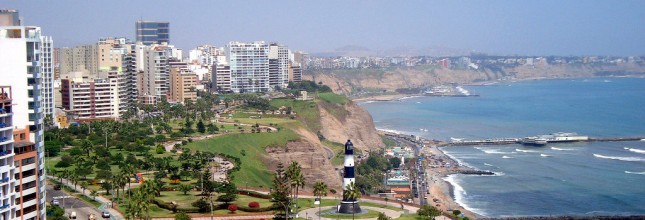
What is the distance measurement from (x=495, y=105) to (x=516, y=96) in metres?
28.9

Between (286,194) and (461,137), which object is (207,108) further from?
(286,194)

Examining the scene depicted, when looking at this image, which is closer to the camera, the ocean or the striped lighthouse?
the striped lighthouse

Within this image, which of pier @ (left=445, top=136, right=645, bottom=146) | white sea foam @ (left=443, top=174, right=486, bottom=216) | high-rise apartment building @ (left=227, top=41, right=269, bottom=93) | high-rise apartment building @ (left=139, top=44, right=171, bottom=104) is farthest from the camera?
high-rise apartment building @ (left=227, top=41, right=269, bottom=93)

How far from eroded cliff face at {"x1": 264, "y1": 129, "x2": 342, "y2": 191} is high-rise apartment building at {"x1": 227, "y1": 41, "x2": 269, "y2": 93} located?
161ft

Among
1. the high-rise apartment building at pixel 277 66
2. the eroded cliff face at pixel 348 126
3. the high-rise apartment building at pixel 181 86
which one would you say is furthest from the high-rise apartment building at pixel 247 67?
the high-rise apartment building at pixel 181 86

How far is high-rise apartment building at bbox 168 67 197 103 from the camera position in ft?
316

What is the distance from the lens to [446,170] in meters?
75.9

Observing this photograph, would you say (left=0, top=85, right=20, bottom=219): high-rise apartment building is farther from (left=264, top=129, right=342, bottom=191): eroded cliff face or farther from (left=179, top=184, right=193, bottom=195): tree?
(left=264, top=129, right=342, bottom=191): eroded cliff face

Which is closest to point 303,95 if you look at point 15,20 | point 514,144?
point 514,144

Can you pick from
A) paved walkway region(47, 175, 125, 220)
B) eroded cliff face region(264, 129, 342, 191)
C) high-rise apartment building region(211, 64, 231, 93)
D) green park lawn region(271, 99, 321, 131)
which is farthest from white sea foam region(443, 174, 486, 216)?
high-rise apartment building region(211, 64, 231, 93)

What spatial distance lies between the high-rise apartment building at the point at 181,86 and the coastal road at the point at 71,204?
52.2 metres

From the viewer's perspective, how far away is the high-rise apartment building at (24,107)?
28.0 meters

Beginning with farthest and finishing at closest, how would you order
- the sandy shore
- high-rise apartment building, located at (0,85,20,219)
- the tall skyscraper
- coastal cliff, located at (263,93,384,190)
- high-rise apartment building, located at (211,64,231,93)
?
1. the tall skyscraper
2. high-rise apartment building, located at (211,64,231,93)
3. coastal cliff, located at (263,93,384,190)
4. the sandy shore
5. high-rise apartment building, located at (0,85,20,219)

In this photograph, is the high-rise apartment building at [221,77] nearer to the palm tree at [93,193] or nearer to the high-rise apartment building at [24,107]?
the palm tree at [93,193]
